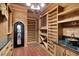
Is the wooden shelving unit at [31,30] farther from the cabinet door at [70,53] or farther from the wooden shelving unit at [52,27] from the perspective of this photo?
the cabinet door at [70,53]

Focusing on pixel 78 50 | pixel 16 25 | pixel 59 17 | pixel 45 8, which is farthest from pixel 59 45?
pixel 16 25

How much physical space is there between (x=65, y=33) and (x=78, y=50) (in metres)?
0.62

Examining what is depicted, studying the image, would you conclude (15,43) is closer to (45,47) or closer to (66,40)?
(45,47)

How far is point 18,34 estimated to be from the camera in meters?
2.12

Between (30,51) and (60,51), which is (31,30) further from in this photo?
(60,51)

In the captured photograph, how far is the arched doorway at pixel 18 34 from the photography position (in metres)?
2.10

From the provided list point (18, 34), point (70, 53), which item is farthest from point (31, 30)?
point (70, 53)

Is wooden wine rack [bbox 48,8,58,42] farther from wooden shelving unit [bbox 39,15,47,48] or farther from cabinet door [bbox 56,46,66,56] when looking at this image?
cabinet door [bbox 56,46,66,56]

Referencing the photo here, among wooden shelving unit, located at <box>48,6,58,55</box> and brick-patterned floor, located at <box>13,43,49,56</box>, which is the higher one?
wooden shelving unit, located at <box>48,6,58,55</box>

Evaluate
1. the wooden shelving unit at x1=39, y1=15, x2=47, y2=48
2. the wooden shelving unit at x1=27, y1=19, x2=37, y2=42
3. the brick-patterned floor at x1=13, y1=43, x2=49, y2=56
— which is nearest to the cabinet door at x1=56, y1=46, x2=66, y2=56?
the brick-patterned floor at x1=13, y1=43, x2=49, y2=56

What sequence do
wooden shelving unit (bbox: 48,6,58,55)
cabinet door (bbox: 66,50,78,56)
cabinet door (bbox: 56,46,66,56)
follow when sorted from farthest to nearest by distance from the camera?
wooden shelving unit (bbox: 48,6,58,55) < cabinet door (bbox: 56,46,66,56) < cabinet door (bbox: 66,50,78,56)

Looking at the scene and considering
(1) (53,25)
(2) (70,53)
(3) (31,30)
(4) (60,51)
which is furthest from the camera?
(1) (53,25)

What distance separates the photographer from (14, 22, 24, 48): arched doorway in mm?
2102

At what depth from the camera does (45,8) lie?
2.18 metres
